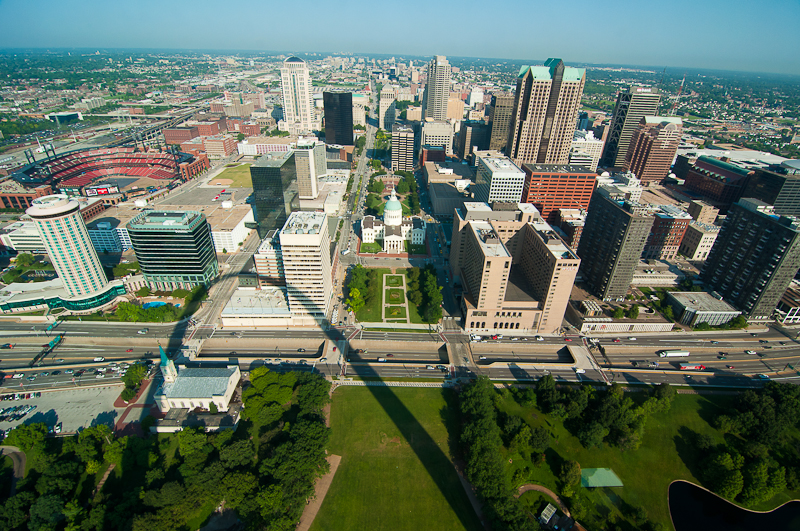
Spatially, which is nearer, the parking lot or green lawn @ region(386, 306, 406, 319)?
the parking lot

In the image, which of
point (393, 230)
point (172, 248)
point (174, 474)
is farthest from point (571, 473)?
point (172, 248)

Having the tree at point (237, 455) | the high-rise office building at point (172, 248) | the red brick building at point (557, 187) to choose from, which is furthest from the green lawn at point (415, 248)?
the tree at point (237, 455)

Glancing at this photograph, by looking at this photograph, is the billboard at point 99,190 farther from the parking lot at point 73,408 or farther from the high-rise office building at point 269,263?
the parking lot at point 73,408

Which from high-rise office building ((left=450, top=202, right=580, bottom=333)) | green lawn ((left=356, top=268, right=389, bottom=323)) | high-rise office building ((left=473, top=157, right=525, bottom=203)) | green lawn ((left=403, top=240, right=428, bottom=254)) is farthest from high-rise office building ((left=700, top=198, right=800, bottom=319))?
green lawn ((left=356, top=268, right=389, bottom=323))

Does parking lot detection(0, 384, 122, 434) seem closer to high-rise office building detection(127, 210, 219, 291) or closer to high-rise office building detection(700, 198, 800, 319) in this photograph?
high-rise office building detection(127, 210, 219, 291)

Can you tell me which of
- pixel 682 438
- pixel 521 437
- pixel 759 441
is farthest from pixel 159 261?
pixel 759 441
